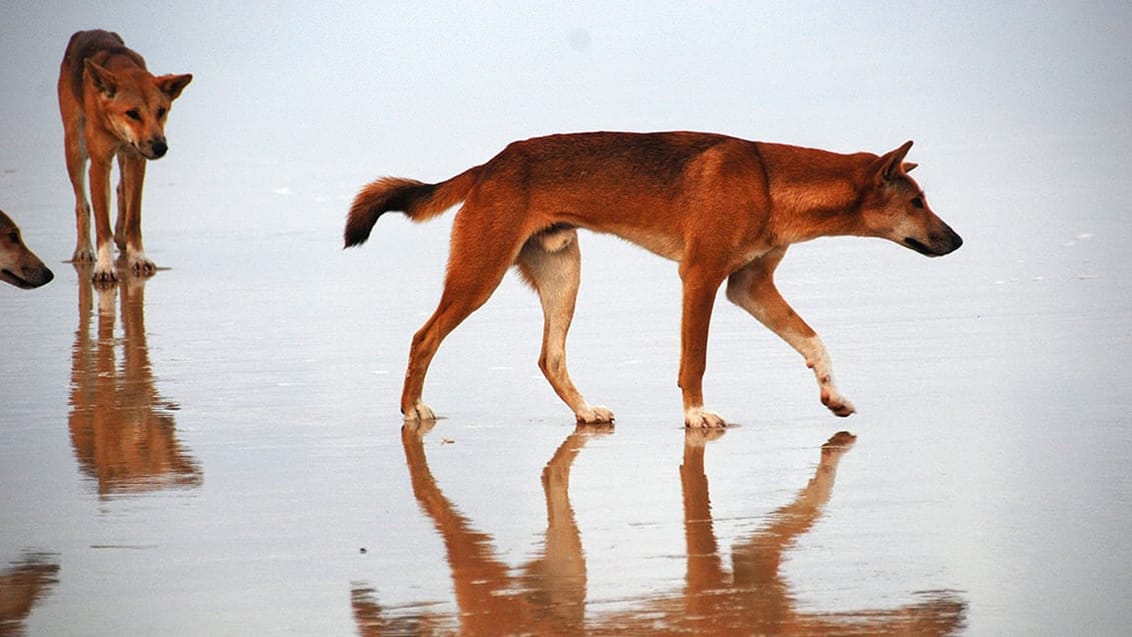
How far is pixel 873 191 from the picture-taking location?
375 inches

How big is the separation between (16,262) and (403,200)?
2.95 m

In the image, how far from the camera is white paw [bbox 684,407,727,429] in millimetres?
8773

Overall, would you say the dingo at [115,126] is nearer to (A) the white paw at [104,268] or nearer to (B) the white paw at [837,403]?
(A) the white paw at [104,268]

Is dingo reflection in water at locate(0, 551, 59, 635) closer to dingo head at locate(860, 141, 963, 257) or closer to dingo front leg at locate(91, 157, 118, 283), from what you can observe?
dingo head at locate(860, 141, 963, 257)

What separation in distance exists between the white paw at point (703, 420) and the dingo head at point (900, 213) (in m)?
1.36

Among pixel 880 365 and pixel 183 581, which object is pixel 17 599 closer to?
pixel 183 581

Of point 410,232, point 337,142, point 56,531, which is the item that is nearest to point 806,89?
point 337,142

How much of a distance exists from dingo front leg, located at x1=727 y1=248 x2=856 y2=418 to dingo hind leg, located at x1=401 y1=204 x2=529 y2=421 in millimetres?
1103

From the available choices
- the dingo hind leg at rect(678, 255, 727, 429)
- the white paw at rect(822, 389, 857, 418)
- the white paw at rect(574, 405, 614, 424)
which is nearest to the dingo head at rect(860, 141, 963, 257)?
the dingo hind leg at rect(678, 255, 727, 429)

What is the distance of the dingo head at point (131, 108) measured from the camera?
1486 cm

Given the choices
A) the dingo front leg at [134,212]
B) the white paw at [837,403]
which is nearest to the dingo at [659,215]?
the white paw at [837,403]

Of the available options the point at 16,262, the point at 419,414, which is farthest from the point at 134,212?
the point at 419,414

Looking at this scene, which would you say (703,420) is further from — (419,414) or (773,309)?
→ (419,414)

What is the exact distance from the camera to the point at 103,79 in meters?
14.9
